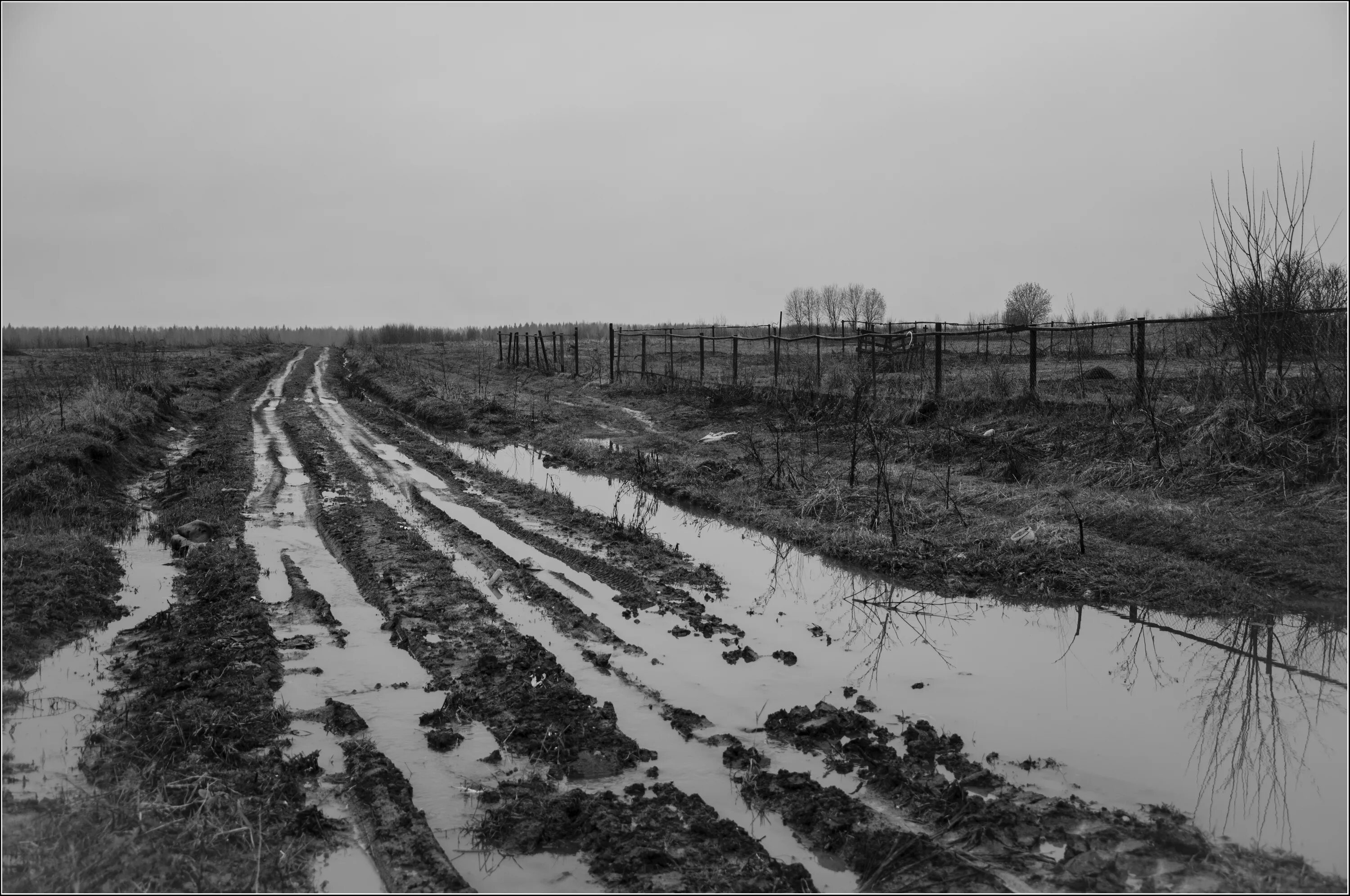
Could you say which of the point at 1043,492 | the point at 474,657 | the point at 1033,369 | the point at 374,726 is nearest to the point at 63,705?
the point at 374,726

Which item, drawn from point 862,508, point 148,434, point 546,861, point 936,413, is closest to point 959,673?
point 546,861

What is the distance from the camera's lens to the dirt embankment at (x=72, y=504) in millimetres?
6453

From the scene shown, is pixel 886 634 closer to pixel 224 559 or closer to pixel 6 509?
pixel 224 559

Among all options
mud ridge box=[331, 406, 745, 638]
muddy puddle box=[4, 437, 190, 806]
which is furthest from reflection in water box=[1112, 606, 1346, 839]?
muddy puddle box=[4, 437, 190, 806]

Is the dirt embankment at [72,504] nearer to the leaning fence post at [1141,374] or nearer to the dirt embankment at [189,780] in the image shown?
the dirt embankment at [189,780]

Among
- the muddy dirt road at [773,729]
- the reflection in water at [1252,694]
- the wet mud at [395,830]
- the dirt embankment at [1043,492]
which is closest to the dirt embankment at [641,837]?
the muddy dirt road at [773,729]

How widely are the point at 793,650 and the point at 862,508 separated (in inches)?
164

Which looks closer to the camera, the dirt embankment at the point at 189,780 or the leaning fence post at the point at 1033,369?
the dirt embankment at the point at 189,780

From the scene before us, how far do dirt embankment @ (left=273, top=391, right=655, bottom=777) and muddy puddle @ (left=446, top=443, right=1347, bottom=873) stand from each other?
63 cm

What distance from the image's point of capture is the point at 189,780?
13.6ft

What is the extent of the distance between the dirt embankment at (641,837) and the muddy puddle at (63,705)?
2102 millimetres

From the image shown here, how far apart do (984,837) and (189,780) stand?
3.71 m

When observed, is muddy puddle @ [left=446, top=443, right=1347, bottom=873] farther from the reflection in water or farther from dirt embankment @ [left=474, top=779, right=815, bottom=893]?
dirt embankment @ [left=474, top=779, right=815, bottom=893]

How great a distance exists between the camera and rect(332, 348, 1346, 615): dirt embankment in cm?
752
